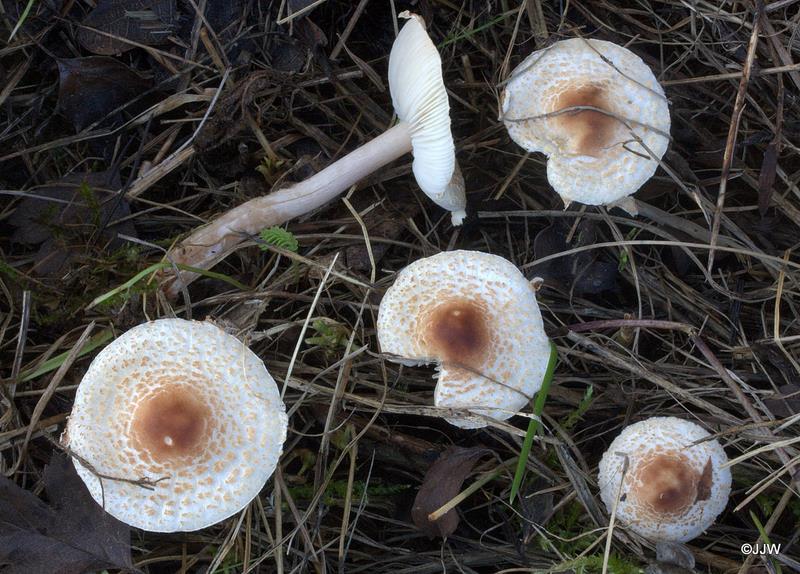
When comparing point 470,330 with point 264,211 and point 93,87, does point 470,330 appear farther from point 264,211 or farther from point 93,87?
point 93,87

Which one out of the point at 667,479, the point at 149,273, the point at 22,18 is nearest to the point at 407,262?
the point at 149,273

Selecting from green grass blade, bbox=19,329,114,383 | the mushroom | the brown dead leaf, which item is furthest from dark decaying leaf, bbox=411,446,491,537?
green grass blade, bbox=19,329,114,383

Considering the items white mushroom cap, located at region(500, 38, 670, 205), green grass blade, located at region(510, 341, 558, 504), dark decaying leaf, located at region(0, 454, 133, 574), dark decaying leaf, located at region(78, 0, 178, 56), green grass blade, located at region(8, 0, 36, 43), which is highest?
green grass blade, located at region(8, 0, 36, 43)

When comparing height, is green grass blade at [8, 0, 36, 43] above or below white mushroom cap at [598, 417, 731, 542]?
above

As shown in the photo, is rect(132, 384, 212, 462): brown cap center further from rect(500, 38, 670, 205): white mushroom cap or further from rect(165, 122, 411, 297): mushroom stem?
rect(500, 38, 670, 205): white mushroom cap

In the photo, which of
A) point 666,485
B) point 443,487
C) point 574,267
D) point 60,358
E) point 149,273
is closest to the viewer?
point 666,485

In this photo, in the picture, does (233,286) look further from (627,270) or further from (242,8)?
(627,270)
